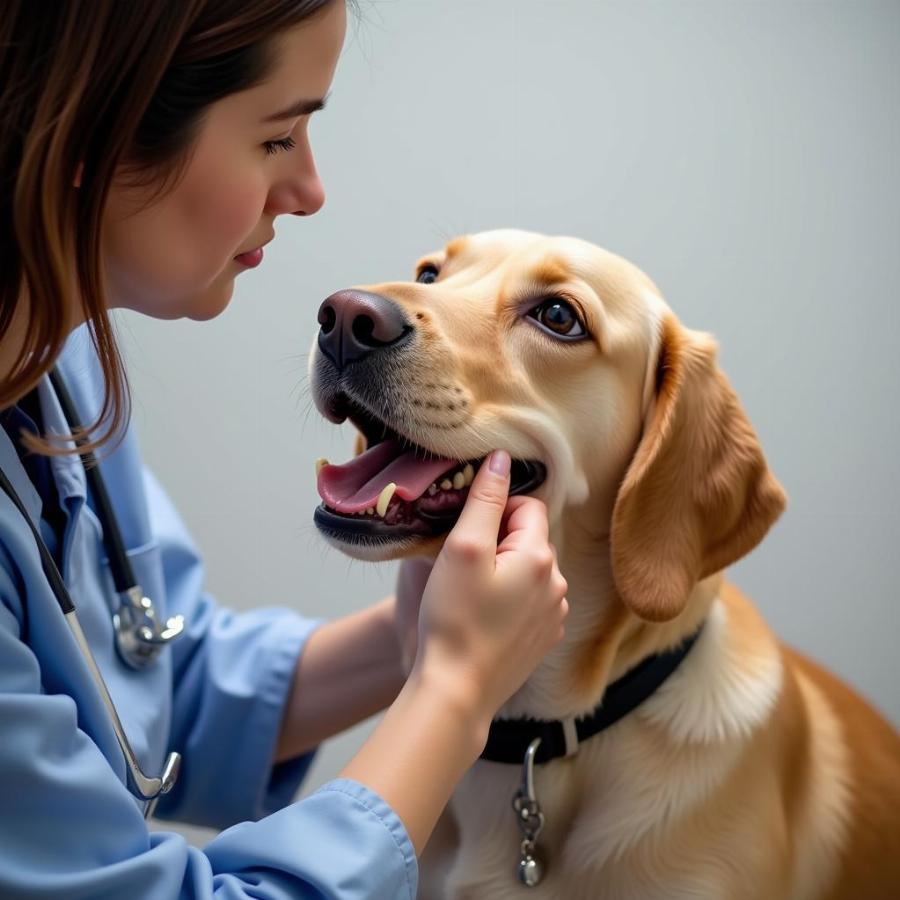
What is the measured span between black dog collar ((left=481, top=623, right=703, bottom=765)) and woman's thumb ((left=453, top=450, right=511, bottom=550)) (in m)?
0.29

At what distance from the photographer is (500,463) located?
3.48 feet

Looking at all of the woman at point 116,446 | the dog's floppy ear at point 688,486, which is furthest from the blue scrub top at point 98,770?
the dog's floppy ear at point 688,486

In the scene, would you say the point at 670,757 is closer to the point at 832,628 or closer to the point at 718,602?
the point at 718,602

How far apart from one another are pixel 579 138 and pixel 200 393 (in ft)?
2.98

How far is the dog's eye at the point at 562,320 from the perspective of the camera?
1166mm

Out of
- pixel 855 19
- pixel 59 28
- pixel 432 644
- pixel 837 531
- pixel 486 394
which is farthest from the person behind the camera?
pixel 837 531

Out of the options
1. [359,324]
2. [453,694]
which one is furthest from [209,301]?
[453,694]

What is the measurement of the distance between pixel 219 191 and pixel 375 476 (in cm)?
36

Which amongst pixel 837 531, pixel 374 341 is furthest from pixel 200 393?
pixel 837 531

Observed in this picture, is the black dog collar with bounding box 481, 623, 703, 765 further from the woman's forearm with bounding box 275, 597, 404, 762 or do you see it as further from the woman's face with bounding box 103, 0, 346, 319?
the woman's face with bounding box 103, 0, 346, 319

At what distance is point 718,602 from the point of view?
133 cm

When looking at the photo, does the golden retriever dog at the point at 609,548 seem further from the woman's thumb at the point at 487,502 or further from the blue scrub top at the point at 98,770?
the blue scrub top at the point at 98,770

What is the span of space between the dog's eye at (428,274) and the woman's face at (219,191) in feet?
1.14

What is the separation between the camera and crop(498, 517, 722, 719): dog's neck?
1.18m
